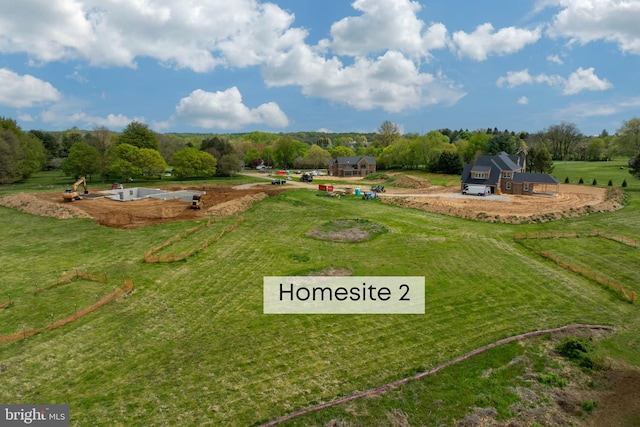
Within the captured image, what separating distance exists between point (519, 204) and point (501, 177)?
39.1 feet

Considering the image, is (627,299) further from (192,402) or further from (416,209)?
(416,209)

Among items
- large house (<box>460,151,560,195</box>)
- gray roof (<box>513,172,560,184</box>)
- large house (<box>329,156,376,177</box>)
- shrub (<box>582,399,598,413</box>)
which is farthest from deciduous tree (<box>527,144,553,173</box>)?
shrub (<box>582,399,598,413</box>)

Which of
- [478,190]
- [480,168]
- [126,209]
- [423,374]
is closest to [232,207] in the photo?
[126,209]

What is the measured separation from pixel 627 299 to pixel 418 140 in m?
82.2

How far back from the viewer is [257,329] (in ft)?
49.9

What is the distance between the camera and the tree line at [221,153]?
68.9 m

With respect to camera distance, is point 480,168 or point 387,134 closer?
point 480,168

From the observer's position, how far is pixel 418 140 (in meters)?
96.2

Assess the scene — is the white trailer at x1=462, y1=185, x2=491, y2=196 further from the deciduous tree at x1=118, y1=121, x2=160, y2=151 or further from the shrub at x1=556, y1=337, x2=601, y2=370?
the deciduous tree at x1=118, y1=121, x2=160, y2=151

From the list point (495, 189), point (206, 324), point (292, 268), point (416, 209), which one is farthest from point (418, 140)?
point (206, 324)

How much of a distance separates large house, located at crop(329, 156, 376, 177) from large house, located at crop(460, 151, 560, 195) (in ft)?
130

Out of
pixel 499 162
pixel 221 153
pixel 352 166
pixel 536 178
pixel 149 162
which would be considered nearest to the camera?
pixel 536 178

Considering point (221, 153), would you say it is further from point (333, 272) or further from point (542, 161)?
point (333, 272)

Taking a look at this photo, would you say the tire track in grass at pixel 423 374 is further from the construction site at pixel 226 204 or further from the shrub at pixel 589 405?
the construction site at pixel 226 204
